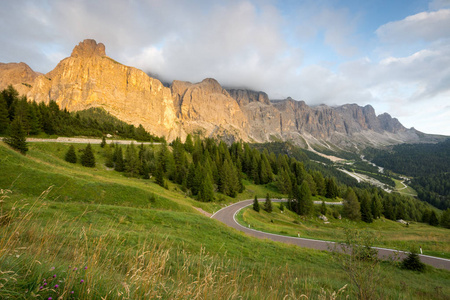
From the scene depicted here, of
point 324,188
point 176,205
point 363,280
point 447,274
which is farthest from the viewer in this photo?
point 324,188

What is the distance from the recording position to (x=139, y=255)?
17.5 ft

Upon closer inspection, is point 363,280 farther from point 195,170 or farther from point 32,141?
point 32,141

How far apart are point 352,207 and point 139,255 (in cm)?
6175

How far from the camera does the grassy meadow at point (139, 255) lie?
2.66m

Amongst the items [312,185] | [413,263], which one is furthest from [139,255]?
[312,185]

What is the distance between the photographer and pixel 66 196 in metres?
17.2

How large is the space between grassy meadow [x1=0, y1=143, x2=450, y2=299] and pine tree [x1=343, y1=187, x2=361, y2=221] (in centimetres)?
4243

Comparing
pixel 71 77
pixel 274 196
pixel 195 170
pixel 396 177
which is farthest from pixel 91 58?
pixel 396 177

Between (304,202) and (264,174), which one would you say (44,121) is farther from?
(304,202)

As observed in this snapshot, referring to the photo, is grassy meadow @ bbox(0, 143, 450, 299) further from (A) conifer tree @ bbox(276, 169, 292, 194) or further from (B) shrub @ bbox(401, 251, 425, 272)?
(A) conifer tree @ bbox(276, 169, 292, 194)

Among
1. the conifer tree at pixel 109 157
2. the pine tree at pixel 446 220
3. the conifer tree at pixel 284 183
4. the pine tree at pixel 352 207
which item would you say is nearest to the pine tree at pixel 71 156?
the conifer tree at pixel 109 157

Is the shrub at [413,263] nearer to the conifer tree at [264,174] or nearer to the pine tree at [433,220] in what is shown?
the conifer tree at [264,174]

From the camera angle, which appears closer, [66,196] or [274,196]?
[66,196]

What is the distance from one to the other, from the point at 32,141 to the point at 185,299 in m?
55.0
